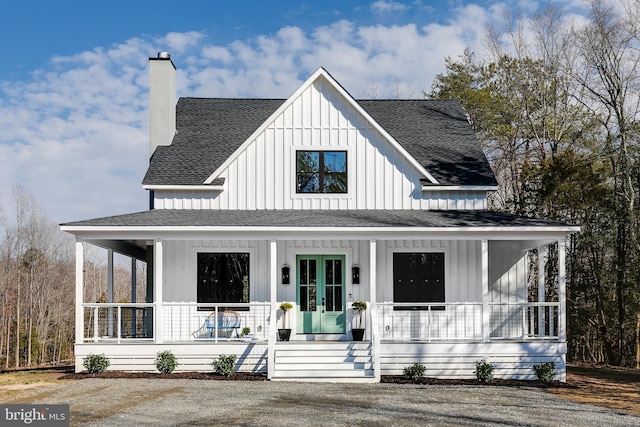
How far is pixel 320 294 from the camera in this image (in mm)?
18078

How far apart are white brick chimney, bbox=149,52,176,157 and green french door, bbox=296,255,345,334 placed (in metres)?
5.73

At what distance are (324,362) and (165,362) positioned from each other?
3.50 m

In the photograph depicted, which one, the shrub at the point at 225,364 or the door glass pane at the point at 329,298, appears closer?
the shrub at the point at 225,364

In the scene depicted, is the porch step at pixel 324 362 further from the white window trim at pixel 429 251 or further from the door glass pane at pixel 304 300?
the white window trim at pixel 429 251

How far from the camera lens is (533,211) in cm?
2594

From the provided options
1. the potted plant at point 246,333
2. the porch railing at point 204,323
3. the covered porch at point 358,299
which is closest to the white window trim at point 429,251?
the covered porch at point 358,299

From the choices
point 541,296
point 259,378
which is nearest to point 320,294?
point 259,378

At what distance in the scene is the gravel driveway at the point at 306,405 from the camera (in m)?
10.4

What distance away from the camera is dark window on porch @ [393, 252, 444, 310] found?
712 inches

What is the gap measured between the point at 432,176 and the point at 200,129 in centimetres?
722

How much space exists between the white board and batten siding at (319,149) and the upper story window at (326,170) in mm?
145

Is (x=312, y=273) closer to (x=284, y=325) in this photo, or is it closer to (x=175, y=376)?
(x=284, y=325)

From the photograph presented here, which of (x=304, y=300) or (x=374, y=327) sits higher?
(x=304, y=300)

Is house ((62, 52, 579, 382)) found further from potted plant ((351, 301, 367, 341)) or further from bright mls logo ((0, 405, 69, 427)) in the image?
bright mls logo ((0, 405, 69, 427))
